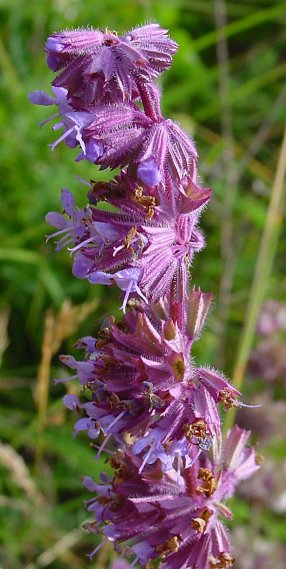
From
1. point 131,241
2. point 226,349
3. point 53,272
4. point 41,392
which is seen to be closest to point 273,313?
point 226,349

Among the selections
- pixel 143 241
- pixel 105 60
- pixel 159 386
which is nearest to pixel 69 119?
pixel 105 60

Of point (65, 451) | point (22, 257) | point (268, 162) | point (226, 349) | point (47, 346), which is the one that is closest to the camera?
point (47, 346)

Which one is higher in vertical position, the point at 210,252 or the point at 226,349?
the point at 210,252

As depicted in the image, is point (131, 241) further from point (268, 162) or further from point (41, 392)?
point (268, 162)

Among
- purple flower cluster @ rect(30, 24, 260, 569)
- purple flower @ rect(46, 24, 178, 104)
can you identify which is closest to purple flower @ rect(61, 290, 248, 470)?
purple flower cluster @ rect(30, 24, 260, 569)

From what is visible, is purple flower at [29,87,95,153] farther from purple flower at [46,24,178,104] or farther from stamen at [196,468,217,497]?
stamen at [196,468,217,497]

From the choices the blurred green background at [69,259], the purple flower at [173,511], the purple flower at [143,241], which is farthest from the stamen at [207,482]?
the blurred green background at [69,259]

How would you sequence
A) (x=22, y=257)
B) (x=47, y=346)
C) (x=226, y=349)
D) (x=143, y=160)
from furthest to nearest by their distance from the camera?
(x=226, y=349) < (x=22, y=257) < (x=47, y=346) < (x=143, y=160)
